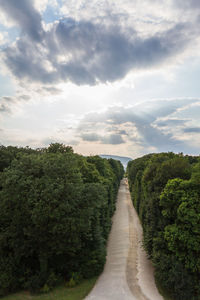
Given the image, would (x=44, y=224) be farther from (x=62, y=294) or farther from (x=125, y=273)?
(x=125, y=273)

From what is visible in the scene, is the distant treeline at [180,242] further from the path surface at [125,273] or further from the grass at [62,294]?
the grass at [62,294]

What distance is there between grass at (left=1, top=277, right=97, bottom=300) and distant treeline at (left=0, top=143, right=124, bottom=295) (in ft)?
1.97

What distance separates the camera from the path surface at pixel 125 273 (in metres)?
15.6

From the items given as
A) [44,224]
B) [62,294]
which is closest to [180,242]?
[62,294]

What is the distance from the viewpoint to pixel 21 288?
54.6 ft

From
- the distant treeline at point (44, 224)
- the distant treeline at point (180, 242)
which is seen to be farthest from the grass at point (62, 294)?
the distant treeline at point (180, 242)

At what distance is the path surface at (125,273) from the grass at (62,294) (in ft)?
2.09

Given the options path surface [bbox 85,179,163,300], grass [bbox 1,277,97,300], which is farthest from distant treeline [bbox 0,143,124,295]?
path surface [bbox 85,179,163,300]

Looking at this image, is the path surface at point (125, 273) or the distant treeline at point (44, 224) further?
the distant treeline at point (44, 224)

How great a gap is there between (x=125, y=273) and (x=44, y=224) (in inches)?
391

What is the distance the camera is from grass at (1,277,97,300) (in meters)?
14.9

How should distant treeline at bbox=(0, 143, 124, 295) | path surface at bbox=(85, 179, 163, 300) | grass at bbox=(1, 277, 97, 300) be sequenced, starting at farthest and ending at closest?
1. distant treeline at bbox=(0, 143, 124, 295)
2. path surface at bbox=(85, 179, 163, 300)
3. grass at bbox=(1, 277, 97, 300)

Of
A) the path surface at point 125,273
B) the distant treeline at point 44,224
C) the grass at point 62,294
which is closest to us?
the grass at point 62,294

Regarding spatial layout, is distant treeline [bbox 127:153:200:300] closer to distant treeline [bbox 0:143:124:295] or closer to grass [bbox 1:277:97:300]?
distant treeline [bbox 0:143:124:295]
